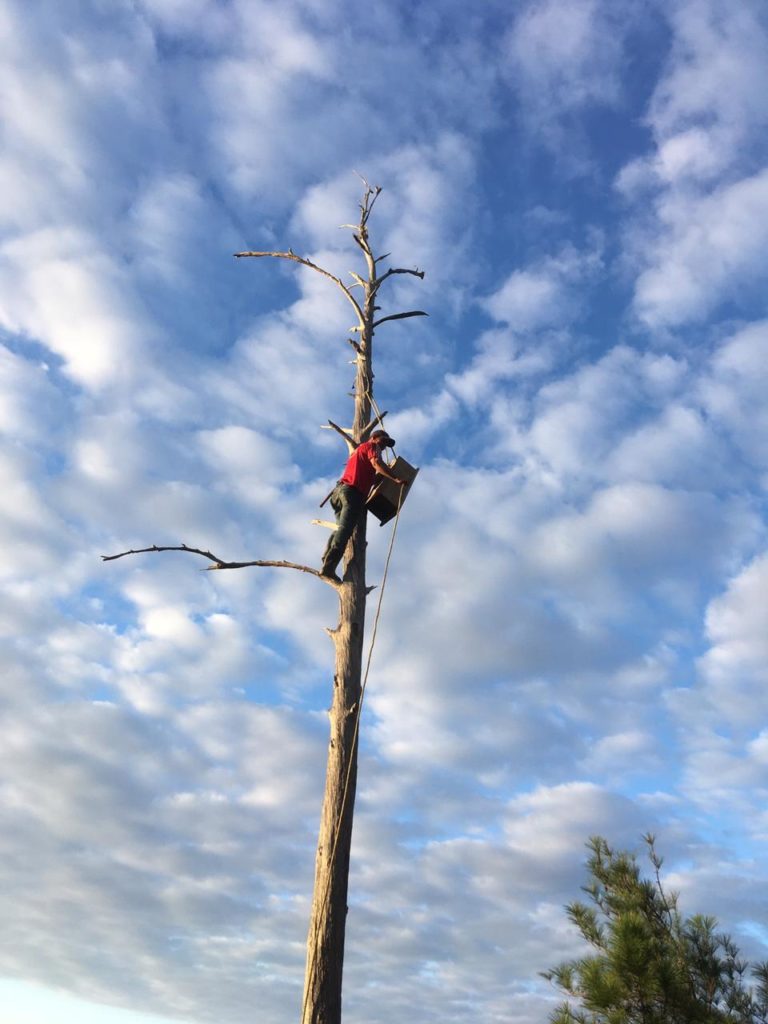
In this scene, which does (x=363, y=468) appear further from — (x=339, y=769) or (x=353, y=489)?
(x=339, y=769)

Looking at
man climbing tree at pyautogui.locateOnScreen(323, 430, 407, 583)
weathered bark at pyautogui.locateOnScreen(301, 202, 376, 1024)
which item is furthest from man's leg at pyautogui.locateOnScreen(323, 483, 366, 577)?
weathered bark at pyautogui.locateOnScreen(301, 202, 376, 1024)

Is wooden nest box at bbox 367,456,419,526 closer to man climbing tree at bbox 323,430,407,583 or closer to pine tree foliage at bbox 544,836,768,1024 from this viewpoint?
man climbing tree at bbox 323,430,407,583

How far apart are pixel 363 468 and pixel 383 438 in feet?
1.04

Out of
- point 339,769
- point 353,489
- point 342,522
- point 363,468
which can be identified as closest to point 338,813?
point 339,769

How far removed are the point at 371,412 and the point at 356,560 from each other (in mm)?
1577

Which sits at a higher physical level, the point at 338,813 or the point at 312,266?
the point at 312,266

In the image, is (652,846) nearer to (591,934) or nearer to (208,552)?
(591,934)

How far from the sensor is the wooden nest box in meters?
7.23

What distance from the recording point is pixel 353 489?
7.20m

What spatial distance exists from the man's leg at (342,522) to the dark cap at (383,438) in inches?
18.9

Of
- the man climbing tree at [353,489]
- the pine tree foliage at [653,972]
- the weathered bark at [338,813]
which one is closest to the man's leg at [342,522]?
the man climbing tree at [353,489]

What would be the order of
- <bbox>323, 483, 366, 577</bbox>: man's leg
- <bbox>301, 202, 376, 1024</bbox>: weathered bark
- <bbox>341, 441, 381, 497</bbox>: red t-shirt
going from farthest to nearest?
<bbox>341, 441, 381, 497</bbox>: red t-shirt
<bbox>323, 483, 366, 577</bbox>: man's leg
<bbox>301, 202, 376, 1024</bbox>: weathered bark

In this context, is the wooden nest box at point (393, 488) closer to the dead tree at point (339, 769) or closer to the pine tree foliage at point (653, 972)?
the dead tree at point (339, 769)

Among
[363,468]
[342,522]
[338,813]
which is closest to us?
[338,813]
